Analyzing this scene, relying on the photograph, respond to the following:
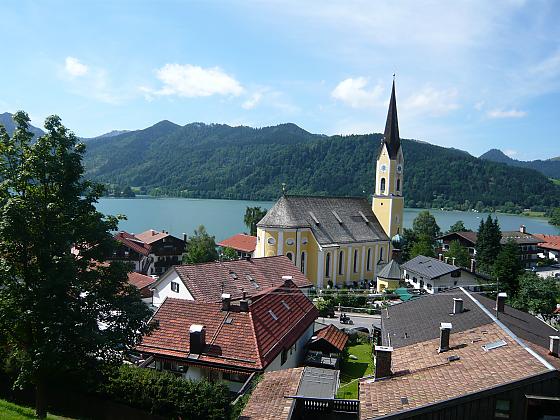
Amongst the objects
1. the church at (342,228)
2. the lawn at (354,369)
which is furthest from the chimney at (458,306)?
the church at (342,228)

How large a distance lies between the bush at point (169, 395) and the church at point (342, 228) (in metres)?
27.8

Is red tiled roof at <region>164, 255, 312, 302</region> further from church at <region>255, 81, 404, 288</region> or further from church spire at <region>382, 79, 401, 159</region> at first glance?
church spire at <region>382, 79, 401, 159</region>

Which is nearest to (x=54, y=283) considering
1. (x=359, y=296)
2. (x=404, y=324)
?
(x=404, y=324)

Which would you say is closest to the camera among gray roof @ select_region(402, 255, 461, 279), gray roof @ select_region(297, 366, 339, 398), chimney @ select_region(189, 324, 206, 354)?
gray roof @ select_region(297, 366, 339, 398)

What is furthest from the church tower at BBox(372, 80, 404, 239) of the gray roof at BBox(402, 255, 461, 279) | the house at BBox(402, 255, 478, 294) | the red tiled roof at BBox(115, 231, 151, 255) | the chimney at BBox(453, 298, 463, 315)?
the chimney at BBox(453, 298, 463, 315)

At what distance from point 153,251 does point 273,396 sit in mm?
44022

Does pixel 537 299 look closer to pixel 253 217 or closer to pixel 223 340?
pixel 223 340

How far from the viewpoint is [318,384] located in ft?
47.9

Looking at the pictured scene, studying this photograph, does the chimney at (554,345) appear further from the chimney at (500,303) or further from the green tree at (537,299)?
the green tree at (537,299)

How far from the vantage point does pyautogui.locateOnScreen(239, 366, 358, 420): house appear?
1287 cm

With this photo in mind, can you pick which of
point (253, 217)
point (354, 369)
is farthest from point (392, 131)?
point (253, 217)

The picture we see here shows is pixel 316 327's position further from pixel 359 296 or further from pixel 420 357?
pixel 420 357

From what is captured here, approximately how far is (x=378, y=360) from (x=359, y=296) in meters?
23.3

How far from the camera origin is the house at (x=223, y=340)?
16.3m
